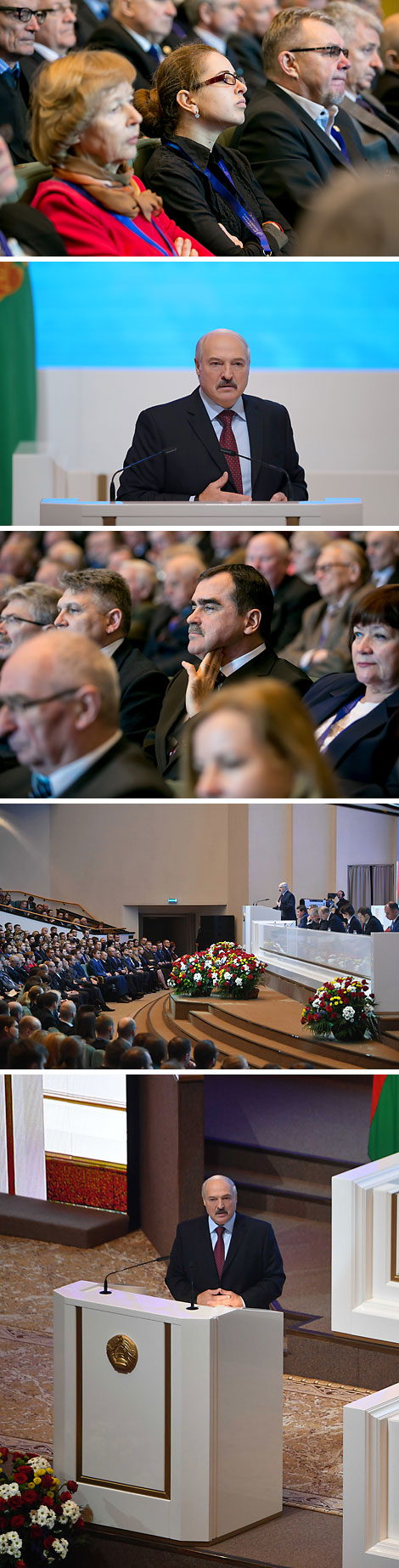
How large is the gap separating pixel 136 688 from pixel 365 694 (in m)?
0.62

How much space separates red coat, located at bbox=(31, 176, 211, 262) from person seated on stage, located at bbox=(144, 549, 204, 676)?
0.83m

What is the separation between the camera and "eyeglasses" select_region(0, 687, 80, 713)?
4.23 meters

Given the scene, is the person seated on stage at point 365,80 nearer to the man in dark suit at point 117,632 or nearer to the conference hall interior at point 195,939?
the man in dark suit at point 117,632

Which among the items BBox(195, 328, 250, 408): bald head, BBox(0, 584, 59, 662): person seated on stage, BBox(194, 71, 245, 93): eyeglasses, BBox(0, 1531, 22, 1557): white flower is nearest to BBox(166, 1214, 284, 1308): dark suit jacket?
BBox(0, 1531, 22, 1557): white flower

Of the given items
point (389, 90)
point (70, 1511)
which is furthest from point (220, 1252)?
point (389, 90)

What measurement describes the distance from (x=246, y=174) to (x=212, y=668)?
4.51 ft

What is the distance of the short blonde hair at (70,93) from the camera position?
421cm

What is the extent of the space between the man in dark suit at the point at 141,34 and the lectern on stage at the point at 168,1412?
3547 mm

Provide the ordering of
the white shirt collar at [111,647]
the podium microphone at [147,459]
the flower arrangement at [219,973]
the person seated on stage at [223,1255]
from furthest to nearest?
the person seated on stage at [223,1255]
the flower arrangement at [219,973]
the podium microphone at [147,459]
the white shirt collar at [111,647]

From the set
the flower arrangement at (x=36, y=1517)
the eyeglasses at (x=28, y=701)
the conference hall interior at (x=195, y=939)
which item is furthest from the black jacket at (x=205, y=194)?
the flower arrangement at (x=36, y=1517)

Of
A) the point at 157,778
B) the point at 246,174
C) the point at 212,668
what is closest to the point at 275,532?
the point at 212,668

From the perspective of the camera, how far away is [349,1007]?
466 cm

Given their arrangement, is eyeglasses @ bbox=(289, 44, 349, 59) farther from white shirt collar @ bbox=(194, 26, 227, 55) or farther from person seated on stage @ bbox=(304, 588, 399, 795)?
person seated on stage @ bbox=(304, 588, 399, 795)

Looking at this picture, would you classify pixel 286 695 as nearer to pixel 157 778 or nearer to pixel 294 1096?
pixel 157 778
